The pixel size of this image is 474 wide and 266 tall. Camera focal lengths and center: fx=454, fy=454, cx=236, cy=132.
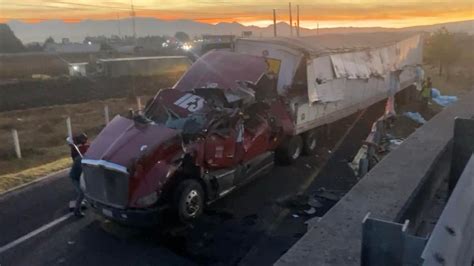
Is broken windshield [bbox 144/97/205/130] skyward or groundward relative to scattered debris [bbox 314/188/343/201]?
skyward

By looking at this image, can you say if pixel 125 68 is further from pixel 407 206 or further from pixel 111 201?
pixel 407 206

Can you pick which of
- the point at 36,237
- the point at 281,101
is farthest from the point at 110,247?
the point at 281,101

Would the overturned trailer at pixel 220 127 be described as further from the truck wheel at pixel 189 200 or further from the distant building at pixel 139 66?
the distant building at pixel 139 66

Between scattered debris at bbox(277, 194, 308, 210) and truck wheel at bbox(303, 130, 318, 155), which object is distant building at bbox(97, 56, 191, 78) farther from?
scattered debris at bbox(277, 194, 308, 210)

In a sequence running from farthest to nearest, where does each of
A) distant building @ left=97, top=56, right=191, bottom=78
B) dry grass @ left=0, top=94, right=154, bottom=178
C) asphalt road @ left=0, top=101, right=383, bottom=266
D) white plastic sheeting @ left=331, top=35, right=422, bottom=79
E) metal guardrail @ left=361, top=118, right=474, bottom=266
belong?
distant building @ left=97, top=56, right=191, bottom=78
white plastic sheeting @ left=331, top=35, right=422, bottom=79
dry grass @ left=0, top=94, right=154, bottom=178
asphalt road @ left=0, top=101, right=383, bottom=266
metal guardrail @ left=361, top=118, right=474, bottom=266

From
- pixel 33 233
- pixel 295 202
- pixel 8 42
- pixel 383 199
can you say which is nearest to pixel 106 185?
pixel 33 233

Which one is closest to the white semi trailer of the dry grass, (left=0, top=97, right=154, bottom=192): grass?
(left=0, top=97, right=154, bottom=192): grass

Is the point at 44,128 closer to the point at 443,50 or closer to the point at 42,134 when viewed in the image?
the point at 42,134

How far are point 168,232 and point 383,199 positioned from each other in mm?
3772

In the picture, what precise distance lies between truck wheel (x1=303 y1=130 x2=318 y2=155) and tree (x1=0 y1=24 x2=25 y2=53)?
269 feet

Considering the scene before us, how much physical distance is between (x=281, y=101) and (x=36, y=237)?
5.73 m

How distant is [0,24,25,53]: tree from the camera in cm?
8231

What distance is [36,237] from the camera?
677cm

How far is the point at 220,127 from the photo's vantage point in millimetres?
7934
